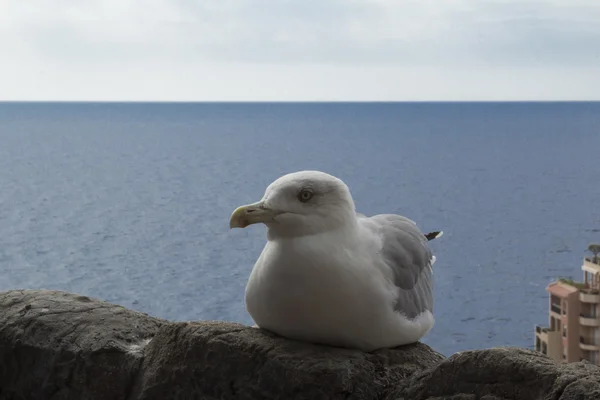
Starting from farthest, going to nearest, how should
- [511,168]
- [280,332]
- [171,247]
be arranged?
1. [511,168]
2. [171,247]
3. [280,332]

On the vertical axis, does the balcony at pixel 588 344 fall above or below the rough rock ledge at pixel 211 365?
below

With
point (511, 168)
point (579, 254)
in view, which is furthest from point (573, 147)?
point (579, 254)

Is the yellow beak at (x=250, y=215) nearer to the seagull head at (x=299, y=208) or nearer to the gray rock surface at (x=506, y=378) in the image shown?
the seagull head at (x=299, y=208)

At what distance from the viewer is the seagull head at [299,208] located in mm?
2396

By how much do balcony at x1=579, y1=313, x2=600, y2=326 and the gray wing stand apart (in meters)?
7.50

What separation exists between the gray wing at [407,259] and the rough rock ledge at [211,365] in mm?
140

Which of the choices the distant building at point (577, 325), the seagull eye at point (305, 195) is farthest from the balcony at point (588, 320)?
the seagull eye at point (305, 195)

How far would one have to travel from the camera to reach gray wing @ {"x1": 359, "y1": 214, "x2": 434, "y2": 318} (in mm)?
2598

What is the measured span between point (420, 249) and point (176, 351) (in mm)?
786

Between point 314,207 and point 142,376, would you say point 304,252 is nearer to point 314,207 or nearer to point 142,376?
point 314,207

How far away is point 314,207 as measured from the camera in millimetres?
2447

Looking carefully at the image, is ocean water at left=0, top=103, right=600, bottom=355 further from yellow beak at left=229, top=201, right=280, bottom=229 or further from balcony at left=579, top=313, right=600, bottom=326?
yellow beak at left=229, top=201, right=280, bottom=229

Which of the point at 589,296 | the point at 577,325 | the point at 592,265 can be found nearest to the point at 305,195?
the point at 589,296

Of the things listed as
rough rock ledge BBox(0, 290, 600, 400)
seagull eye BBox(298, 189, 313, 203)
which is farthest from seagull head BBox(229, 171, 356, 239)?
rough rock ledge BBox(0, 290, 600, 400)
